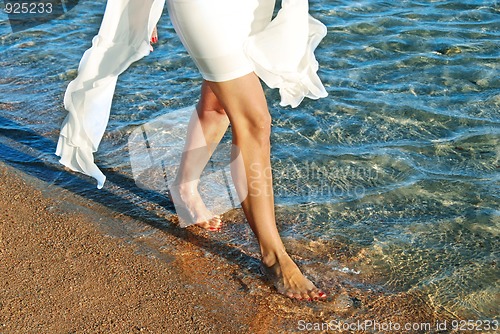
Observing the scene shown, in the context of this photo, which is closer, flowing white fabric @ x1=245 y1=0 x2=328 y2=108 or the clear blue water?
flowing white fabric @ x1=245 y1=0 x2=328 y2=108

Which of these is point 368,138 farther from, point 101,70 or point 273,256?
point 101,70

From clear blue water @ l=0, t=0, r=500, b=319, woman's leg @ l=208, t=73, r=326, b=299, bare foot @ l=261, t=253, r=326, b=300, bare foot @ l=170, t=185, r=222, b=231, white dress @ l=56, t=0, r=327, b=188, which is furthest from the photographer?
bare foot @ l=170, t=185, r=222, b=231

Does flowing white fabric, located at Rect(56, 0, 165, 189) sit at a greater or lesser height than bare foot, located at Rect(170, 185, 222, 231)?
greater

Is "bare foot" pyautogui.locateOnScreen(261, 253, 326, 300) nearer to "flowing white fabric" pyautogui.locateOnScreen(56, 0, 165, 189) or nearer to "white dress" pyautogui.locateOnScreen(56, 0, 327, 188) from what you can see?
"white dress" pyautogui.locateOnScreen(56, 0, 327, 188)

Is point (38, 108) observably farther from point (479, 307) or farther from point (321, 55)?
point (479, 307)

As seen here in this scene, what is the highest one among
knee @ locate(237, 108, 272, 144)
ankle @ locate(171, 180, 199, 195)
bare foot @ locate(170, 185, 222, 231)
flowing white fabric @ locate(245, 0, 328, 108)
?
flowing white fabric @ locate(245, 0, 328, 108)

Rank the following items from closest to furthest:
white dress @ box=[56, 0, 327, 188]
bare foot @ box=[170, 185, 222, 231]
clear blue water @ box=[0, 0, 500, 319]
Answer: white dress @ box=[56, 0, 327, 188] < clear blue water @ box=[0, 0, 500, 319] < bare foot @ box=[170, 185, 222, 231]

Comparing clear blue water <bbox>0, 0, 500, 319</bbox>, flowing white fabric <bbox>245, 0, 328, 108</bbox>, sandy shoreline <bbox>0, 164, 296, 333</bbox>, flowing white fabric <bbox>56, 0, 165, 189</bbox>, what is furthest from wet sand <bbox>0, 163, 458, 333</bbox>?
flowing white fabric <bbox>245, 0, 328, 108</bbox>

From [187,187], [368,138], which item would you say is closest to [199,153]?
[187,187]

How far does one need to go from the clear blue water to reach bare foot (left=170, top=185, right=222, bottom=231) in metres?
0.11

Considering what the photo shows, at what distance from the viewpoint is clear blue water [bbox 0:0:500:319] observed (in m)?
4.09

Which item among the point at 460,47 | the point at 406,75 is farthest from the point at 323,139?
the point at 460,47

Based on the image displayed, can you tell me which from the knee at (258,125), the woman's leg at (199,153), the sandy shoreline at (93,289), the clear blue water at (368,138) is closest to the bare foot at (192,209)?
the woman's leg at (199,153)

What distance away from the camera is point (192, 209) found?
14.4 ft
